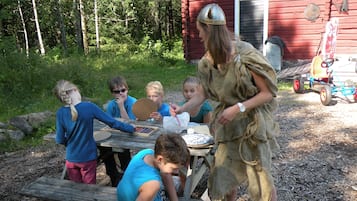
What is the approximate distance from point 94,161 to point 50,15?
1923cm

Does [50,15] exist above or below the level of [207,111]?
above

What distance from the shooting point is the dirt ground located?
3349 mm

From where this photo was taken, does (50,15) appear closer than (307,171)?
No

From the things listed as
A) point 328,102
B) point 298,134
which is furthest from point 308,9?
point 298,134

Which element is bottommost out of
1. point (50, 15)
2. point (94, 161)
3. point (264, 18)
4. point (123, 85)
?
point (94, 161)

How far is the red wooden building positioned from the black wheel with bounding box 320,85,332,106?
3.32 m

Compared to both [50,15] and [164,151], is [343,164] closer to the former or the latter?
[164,151]

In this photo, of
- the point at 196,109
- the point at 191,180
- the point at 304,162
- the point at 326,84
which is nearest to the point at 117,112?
the point at 196,109

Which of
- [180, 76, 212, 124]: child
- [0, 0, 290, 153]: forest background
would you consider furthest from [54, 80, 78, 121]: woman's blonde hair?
Result: [0, 0, 290, 153]: forest background

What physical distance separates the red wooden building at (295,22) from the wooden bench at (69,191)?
8.24 meters

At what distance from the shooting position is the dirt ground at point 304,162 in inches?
132

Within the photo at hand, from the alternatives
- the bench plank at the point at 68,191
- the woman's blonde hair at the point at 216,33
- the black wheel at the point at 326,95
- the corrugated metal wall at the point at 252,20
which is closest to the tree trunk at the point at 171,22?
the corrugated metal wall at the point at 252,20

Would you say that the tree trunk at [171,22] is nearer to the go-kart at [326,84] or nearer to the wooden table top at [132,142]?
the go-kart at [326,84]

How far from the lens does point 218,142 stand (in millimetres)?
2203
